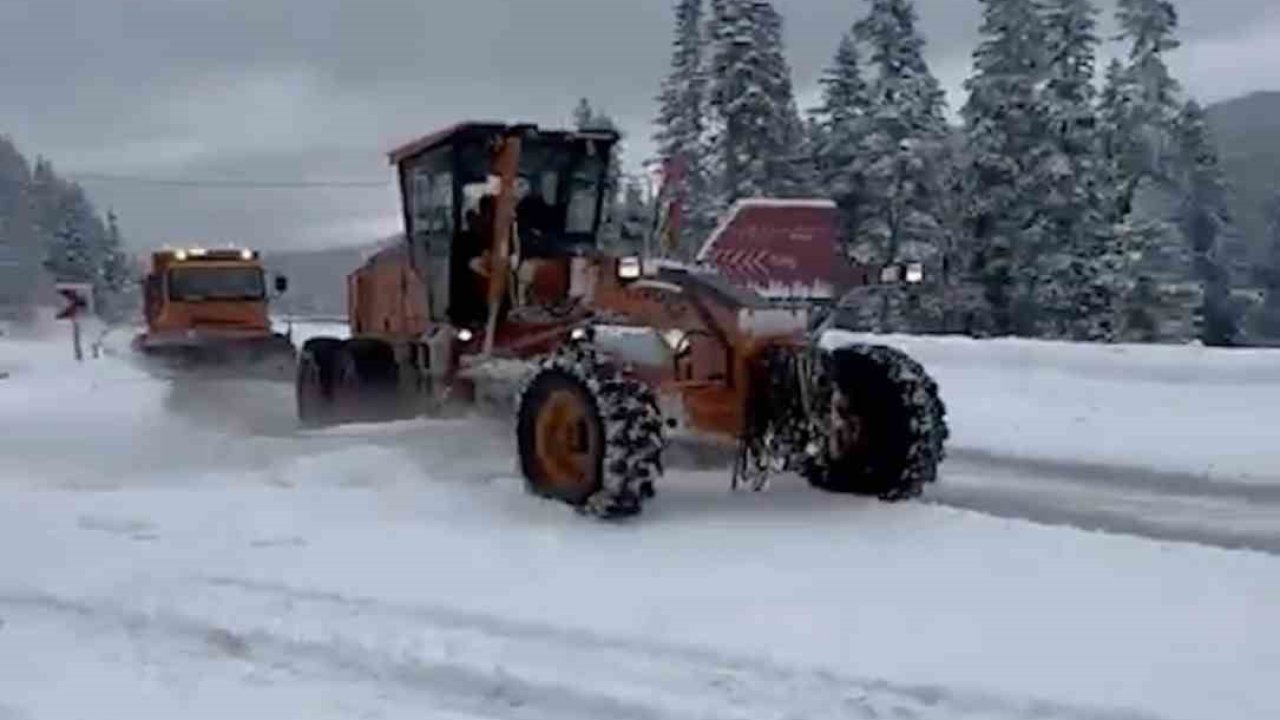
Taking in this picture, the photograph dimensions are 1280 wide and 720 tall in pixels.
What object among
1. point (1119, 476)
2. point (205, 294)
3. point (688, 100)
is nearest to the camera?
point (1119, 476)

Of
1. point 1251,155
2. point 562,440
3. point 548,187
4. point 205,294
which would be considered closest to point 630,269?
point 562,440

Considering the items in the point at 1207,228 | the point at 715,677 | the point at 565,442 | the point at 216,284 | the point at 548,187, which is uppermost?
the point at 1207,228

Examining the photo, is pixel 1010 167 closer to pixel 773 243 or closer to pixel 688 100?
pixel 688 100

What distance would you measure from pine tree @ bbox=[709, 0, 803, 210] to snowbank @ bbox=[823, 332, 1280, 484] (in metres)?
24.9

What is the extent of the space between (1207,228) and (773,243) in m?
44.1

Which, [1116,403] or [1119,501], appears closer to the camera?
[1119,501]

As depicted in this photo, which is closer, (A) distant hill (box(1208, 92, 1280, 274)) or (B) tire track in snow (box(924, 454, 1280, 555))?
(B) tire track in snow (box(924, 454, 1280, 555))

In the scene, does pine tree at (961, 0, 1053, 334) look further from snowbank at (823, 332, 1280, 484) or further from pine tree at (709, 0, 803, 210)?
snowbank at (823, 332, 1280, 484)

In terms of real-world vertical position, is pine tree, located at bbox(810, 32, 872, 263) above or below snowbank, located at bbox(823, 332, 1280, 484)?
above

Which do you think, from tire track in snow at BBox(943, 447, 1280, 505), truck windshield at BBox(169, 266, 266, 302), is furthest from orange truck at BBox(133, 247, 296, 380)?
tire track in snow at BBox(943, 447, 1280, 505)

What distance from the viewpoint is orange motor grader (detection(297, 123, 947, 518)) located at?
9.91 metres

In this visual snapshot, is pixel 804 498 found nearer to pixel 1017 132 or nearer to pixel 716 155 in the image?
pixel 1017 132

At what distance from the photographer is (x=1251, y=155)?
12244 centimetres

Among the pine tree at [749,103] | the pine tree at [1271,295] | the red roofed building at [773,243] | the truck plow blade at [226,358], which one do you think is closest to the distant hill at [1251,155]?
the pine tree at [1271,295]
